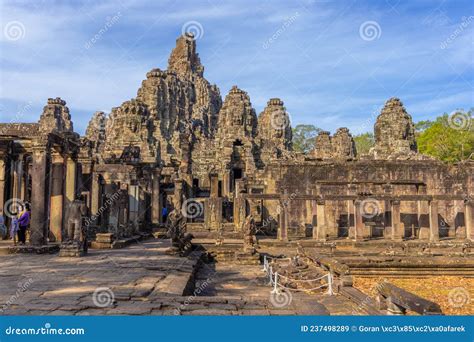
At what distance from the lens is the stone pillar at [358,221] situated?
19.3 metres

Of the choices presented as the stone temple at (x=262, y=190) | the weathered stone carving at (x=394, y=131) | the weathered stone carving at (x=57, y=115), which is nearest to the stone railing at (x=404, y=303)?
the stone temple at (x=262, y=190)

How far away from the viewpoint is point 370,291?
10203mm

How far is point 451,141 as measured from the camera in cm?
4578

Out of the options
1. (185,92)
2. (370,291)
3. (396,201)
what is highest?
(185,92)

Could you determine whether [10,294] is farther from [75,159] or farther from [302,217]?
[302,217]

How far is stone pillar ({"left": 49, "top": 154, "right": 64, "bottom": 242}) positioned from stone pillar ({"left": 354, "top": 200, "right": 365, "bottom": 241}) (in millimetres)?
12660

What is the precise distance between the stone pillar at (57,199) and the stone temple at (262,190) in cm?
4

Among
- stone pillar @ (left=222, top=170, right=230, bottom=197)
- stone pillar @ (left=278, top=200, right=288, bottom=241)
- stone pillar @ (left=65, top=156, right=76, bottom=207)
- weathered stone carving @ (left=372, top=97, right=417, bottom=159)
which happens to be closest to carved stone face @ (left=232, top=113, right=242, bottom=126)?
stone pillar @ (left=222, top=170, right=230, bottom=197)

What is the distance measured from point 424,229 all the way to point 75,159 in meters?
17.3

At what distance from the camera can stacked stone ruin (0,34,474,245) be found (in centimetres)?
1463

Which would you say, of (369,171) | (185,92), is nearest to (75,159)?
(369,171)
